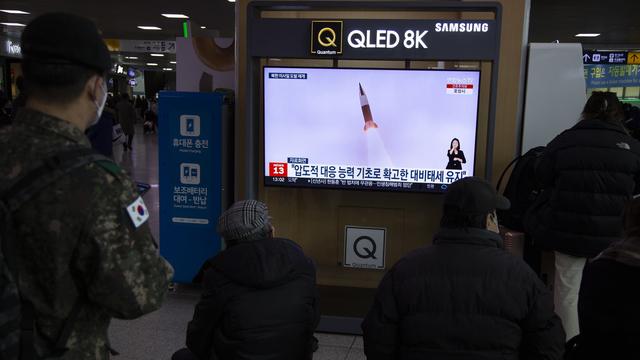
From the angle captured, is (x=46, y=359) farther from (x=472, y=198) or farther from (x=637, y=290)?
(x=637, y=290)

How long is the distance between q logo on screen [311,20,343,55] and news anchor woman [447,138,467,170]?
881 millimetres

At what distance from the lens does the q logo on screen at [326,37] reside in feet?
11.3

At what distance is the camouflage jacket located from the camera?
1.25 metres

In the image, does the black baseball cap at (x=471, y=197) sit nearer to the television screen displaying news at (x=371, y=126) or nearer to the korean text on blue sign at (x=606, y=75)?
the television screen displaying news at (x=371, y=126)

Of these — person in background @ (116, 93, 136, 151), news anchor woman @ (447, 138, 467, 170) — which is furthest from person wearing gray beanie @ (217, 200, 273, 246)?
person in background @ (116, 93, 136, 151)

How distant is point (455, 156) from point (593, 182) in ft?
2.55

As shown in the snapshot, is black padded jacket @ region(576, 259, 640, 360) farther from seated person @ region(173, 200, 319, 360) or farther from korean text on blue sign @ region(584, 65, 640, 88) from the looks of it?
korean text on blue sign @ region(584, 65, 640, 88)

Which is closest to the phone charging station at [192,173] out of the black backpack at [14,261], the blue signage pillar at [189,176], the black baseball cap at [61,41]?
the blue signage pillar at [189,176]

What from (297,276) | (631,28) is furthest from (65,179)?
(631,28)

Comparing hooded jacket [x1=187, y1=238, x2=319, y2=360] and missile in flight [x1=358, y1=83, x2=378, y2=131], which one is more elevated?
missile in flight [x1=358, y1=83, x2=378, y2=131]

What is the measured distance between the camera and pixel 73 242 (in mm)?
1261

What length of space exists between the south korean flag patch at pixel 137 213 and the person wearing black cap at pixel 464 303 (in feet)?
2.51

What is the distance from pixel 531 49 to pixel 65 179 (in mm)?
3261

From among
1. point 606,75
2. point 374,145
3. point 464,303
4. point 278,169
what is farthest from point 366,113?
point 606,75
